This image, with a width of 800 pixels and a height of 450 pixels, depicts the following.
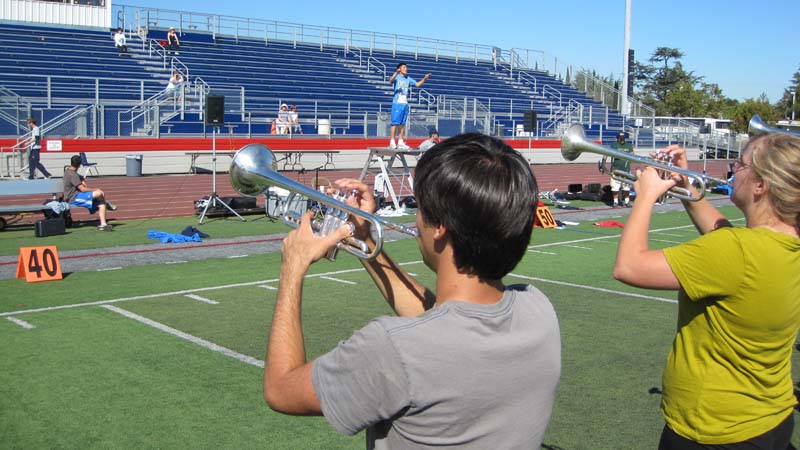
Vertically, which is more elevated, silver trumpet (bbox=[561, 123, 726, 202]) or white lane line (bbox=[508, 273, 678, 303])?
silver trumpet (bbox=[561, 123, 726, 202])

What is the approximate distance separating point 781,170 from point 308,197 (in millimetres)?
1466

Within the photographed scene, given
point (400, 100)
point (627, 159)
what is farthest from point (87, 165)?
point (627, 159)

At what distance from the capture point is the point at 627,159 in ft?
11.0

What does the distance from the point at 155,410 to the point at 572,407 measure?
271 cm

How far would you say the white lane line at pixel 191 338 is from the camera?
21.2 feet

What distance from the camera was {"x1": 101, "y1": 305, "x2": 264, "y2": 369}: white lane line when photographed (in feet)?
21.2

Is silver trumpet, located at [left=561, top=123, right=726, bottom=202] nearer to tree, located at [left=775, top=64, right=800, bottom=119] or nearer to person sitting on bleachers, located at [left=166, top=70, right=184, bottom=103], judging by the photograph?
person sitting on bleachers, located at [left=166, top=70, right=184, bottom=103]

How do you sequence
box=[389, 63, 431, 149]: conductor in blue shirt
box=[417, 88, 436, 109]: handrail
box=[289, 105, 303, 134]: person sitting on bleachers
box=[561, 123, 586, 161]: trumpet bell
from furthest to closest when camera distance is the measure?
box=[417, 88, 436, 109]: handrail < box=[289, 105, 303, 134]: person sitting on bleachers < box=[389, 63, 431, 149]: conductor in blue shirt < box=[561, 123, 586, 161]: trumpet bell

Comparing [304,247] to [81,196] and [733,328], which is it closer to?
[733,328]

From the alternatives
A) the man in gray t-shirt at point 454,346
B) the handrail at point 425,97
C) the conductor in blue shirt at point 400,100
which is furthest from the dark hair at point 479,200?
the handrail at point 425,97

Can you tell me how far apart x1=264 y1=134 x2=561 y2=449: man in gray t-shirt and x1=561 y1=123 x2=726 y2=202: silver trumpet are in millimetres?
1357

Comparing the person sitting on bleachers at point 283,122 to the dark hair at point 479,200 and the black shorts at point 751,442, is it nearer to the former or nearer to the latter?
the black shorts at point 751,442

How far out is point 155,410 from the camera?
207 inches

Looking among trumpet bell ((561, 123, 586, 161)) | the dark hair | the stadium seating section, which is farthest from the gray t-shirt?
the stadium seating section
